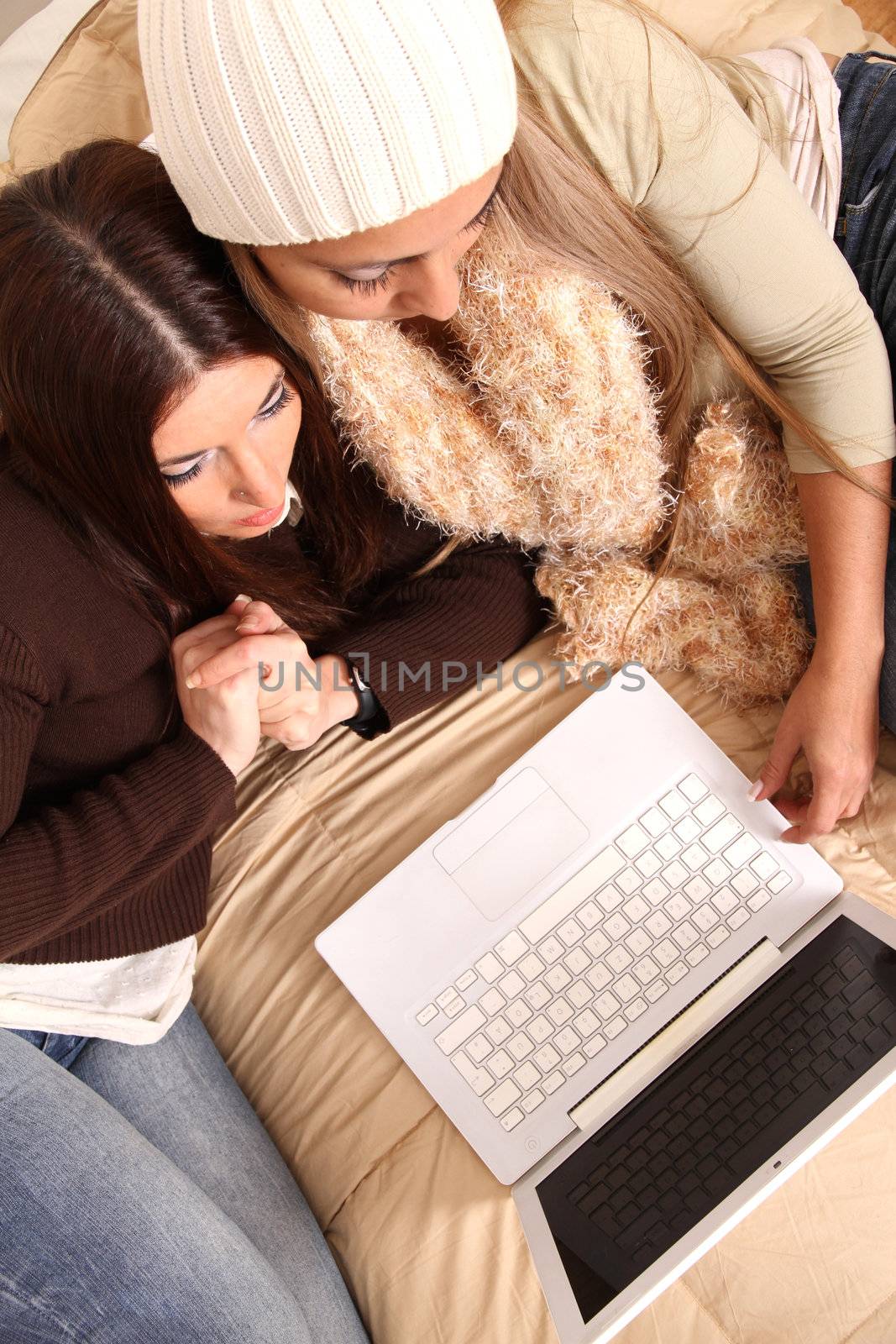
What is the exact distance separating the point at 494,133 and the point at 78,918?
791 millimetres

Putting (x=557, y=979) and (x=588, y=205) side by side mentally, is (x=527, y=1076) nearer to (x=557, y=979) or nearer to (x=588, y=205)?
(x=557, y=979)

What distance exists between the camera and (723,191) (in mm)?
802

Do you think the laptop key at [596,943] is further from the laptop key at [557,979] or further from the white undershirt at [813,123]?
the white undershirt at [813,123]

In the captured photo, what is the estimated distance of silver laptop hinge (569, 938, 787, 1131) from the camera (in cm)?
84

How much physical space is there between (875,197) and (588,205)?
37cm

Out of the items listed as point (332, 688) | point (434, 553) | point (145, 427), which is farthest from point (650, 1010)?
point (145, 427)

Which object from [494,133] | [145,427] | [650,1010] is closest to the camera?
[494,133]

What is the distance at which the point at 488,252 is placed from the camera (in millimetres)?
821

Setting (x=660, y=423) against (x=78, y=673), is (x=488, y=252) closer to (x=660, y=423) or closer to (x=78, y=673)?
(x=660, y=423)

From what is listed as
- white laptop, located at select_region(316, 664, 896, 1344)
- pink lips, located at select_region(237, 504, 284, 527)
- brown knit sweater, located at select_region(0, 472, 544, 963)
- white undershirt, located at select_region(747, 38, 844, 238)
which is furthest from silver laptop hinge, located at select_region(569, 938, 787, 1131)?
white undershirt, located at select_region(747, 38, 844, 238)

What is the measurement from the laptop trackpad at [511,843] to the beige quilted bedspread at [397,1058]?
0.26ft

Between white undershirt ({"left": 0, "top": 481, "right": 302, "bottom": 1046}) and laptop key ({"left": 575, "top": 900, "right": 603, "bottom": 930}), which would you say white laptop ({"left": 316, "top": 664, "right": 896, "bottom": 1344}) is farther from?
white undershirt ({"left": 0, "top": 481, "right": 302, "bottom": 1046})

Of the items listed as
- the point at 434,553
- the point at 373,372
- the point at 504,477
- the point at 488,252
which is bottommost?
the point at 434,553

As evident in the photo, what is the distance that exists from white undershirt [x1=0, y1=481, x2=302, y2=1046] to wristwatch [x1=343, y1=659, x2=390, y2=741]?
203 mm
